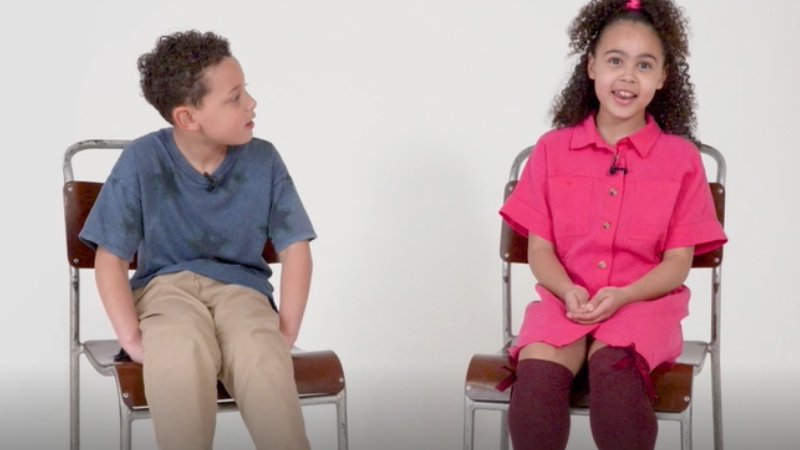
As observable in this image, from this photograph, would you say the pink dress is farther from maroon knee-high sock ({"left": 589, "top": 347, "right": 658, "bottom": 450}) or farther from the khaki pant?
the khaki pant

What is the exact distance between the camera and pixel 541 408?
1984 millimetres

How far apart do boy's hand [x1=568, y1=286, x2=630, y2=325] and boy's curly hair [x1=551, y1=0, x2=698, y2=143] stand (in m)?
0.38

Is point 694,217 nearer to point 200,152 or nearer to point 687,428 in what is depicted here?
point 687,428

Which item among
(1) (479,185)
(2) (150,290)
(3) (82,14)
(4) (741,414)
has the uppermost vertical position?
(3) (82,14)

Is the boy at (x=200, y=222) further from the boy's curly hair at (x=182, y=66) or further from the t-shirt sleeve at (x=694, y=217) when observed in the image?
the t-shirt sleeve at (x=694, y=217)

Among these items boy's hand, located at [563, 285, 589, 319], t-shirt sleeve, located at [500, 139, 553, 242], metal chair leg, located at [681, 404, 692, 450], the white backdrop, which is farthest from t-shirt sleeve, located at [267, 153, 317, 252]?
the white backdrop

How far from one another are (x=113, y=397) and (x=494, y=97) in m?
1.21

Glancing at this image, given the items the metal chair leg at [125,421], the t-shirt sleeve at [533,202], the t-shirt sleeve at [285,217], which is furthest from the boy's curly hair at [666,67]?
the metal chair leg at [125,421]

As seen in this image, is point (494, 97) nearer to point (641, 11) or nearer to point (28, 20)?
point (641, 11)

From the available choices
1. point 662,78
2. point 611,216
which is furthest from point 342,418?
point 662,78

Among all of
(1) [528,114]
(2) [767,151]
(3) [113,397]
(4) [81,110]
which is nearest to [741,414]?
(2) [767,151]

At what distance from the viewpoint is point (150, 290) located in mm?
2217

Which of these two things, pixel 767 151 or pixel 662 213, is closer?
pixel 662 213

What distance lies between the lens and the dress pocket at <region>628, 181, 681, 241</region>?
2221mm
